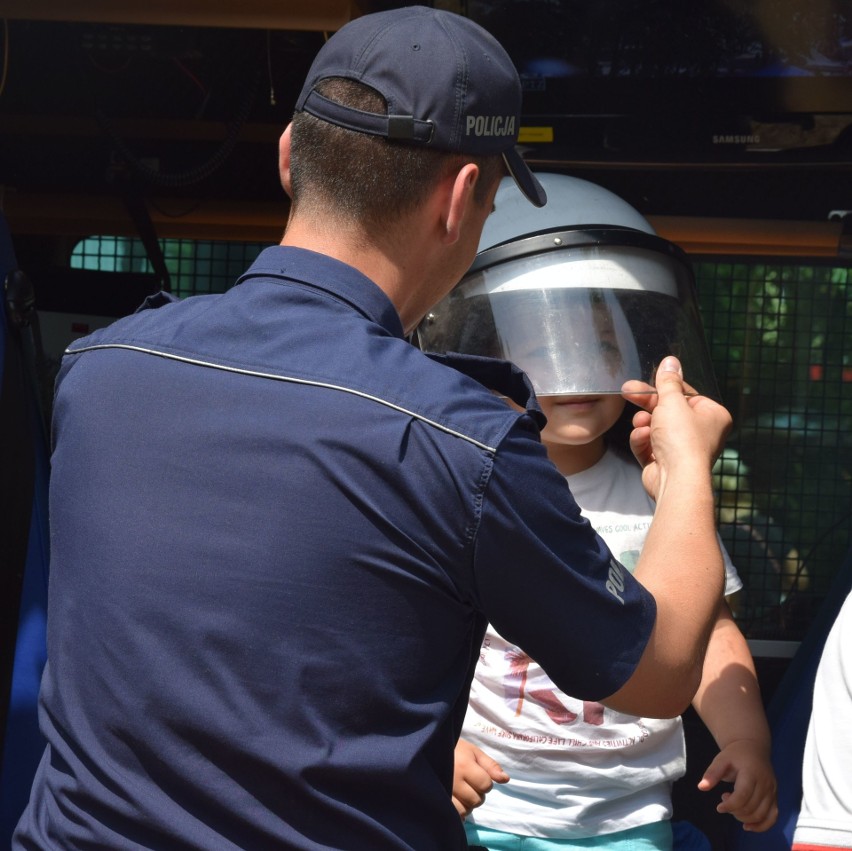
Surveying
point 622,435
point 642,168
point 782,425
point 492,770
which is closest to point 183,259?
point 642,168

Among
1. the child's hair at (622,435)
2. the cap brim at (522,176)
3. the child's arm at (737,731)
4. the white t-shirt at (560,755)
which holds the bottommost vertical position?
the white t-shirt at (560,755)

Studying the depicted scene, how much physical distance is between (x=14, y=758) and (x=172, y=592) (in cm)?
74

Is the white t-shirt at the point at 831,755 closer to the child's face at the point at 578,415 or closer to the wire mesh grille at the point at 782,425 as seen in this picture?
the child's face at the point at 578,415

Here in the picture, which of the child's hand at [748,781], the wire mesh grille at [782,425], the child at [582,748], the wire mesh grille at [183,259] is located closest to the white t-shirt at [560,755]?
the child at [582,748]

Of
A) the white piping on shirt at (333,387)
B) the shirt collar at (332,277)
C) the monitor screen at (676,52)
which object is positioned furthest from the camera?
the monitor screen at (676,52)

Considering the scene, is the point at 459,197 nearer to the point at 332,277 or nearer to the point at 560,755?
the point at 332,277

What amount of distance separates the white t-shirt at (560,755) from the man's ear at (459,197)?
0.67 meters

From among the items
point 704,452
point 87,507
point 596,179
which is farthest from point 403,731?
point 596,179

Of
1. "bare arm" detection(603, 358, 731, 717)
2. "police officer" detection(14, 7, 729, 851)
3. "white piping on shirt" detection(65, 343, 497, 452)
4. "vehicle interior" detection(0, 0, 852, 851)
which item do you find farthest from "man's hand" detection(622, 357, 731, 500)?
"vehicle interior" detection(0, 0, 852, 851)

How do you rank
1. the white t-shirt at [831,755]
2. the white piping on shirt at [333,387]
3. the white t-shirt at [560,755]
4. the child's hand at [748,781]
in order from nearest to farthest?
the white piping on shirt at [333,387]
the white t-shirt at [831,755]
the child's hand at [748,781]
the white t-shirt at [560,755]

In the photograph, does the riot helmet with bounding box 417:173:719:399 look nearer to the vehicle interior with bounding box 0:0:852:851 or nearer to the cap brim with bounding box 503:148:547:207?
the cap brim with bounding box 503:148:547:207

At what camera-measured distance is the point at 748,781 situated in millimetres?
1315

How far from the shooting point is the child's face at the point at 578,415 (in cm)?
153

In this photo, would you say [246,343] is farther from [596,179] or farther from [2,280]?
[596,179]
